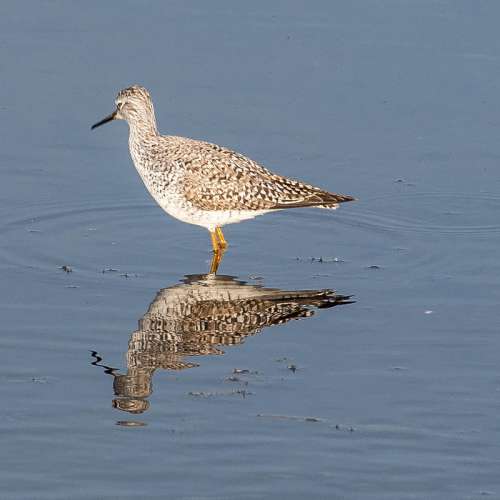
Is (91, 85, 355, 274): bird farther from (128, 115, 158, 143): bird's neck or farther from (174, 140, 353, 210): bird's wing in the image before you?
(128, 115, 158, 143): bird's neck

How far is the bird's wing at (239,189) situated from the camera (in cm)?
1312

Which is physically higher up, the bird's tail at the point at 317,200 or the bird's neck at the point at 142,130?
A: the bird's neck at the point at 142,130

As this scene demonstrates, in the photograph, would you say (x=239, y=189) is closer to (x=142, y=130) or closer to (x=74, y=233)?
(x=142, y=130)

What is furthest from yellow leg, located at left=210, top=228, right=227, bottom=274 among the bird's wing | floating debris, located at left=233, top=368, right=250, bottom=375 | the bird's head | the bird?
floating debris, located at left=233, top=368, right=250, bottom=375

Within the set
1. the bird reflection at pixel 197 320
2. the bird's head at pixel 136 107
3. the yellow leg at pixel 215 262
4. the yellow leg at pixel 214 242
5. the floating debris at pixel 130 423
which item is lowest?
the floating debris at pixel 130 423

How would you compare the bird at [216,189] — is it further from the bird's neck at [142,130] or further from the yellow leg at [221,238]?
the bird's neck at [142,130]

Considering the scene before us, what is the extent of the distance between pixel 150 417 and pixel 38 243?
401 cm

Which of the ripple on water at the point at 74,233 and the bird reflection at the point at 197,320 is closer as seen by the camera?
the bird reflection at the point at 197,320

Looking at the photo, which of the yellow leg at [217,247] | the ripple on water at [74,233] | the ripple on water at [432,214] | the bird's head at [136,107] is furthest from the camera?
the bird's head at [136,107]

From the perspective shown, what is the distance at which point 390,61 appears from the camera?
17.4 metres

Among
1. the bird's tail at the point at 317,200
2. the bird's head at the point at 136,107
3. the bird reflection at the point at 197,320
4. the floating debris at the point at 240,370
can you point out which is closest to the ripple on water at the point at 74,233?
the bird's head at the point at 136,107

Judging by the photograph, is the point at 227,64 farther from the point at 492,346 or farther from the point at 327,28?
the point at 492,346

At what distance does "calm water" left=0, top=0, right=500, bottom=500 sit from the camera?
8883mm

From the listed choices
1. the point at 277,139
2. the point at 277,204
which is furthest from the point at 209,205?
the point at 277,139
